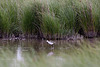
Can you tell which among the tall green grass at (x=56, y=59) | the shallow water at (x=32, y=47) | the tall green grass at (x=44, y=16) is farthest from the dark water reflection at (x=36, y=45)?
the tall green grass at (x=44, y=16)

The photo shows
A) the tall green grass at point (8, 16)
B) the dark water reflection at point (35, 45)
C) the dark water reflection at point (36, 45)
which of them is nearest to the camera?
the dark water reflection at point (36, 45)

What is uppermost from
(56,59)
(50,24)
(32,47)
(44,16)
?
(44,16)

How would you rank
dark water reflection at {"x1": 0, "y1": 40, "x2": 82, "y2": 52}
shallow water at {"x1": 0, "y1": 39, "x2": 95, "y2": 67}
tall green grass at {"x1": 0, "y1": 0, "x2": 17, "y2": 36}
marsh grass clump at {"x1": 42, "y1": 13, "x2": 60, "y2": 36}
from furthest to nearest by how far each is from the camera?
tall green grass at {"x1": 0, "y1": 0, "x2": 17, "y2": 36} → marsh grass clump at {"x1": 42, "y1": 13, "x2": 60, "y2": 36} → dark water reflection at {"x1": 0, "y1": 40, "x2": 82, "y2": 52} → shallow water at {"x1": 0, "y1": 39, "x2": 95, "y2": 67}

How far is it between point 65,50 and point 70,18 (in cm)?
168

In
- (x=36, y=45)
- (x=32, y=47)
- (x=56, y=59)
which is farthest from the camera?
(x=36, y=45)

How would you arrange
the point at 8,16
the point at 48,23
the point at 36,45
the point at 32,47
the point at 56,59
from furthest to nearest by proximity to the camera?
1. the point at 8,16
2. the point at 48,23
3. the point at 36,45
4. the point at 32,47
5. the point at 56,59

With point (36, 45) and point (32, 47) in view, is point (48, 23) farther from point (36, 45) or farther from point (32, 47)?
point (32, 47)

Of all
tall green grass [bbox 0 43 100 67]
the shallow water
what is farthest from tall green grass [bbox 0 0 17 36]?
tall green grass [bbox 0 43 100 67]

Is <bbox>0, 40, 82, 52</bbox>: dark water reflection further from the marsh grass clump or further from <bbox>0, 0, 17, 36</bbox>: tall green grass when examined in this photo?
<bbox>0, 0, 17, 36</bbox>: tall green grass

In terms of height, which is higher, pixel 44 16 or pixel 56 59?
pixel 44 16

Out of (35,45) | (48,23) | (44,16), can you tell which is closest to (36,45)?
(35,45)

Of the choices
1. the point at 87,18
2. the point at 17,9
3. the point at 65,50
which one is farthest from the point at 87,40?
the point at 17,9

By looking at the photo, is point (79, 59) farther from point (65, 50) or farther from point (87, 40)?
point (87, 40)

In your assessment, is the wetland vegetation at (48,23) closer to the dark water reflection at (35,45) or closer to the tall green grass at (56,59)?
the dark water reflection at (35,45)
